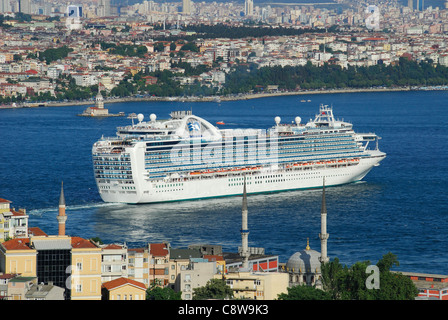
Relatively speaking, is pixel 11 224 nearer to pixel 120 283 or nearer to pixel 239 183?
pixel 120 283

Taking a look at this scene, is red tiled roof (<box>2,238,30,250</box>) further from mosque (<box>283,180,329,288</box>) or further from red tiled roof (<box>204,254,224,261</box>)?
mosque (<box>283,180,329,288</box>)

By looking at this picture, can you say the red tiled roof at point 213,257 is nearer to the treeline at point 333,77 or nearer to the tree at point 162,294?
the tree at point 162,294

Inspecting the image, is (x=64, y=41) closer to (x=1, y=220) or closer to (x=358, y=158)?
(x=358, y=158)

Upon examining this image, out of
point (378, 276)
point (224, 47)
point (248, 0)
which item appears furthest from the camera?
point (248, 0)

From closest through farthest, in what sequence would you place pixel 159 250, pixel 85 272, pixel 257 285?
pixel 85 272, pixel 257 285, pixel 159 250

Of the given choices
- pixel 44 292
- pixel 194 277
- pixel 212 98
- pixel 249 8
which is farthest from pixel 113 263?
pixel 249 8

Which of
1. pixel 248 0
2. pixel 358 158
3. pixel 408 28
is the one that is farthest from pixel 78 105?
pixel 248 0

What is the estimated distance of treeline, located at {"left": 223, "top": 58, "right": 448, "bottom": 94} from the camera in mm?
77812

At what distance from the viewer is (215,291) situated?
13414mm

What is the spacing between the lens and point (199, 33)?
10912cm

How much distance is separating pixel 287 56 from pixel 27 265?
80959 millimetres

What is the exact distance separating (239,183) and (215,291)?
476 inches

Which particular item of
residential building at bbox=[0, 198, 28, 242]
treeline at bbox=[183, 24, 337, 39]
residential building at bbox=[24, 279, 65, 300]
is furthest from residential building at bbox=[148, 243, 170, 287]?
treeline at bbox=[183, 24, 337, 39]

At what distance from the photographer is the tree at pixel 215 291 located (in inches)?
527
